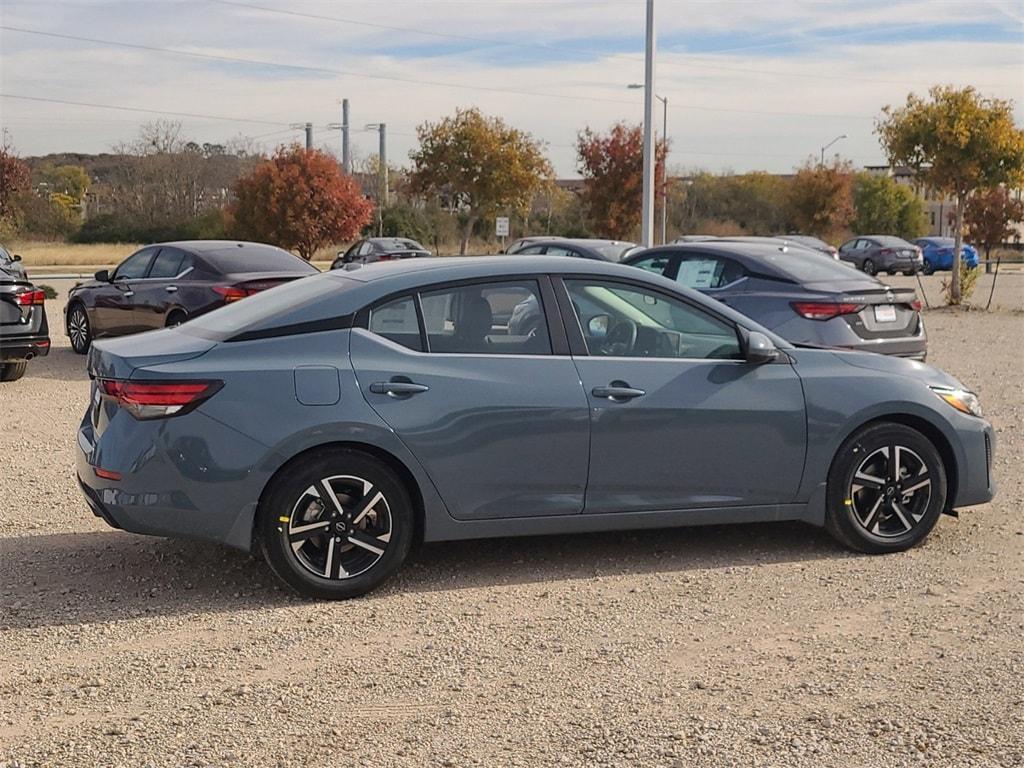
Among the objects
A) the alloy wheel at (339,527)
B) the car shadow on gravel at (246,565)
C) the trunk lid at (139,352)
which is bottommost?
the car shadow on gravel at (246,565)

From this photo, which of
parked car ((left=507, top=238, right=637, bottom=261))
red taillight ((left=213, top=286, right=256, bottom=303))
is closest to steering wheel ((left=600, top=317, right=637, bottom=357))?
red taillight ((left=213, top=286, right=256, bottom=303))

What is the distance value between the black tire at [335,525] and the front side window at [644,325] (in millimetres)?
1238

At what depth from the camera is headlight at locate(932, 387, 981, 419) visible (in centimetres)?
667

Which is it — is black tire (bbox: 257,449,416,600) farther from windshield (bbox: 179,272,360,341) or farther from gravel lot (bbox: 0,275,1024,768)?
windshield (bbox: 179,272,360,341)

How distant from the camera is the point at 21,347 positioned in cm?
1273

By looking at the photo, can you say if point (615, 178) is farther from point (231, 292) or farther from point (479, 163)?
point (231, 292)

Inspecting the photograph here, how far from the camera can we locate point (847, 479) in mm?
6492

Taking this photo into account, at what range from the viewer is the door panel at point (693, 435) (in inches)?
241

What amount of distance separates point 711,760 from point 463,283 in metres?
2.78

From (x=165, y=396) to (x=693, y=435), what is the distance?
8.03 feet

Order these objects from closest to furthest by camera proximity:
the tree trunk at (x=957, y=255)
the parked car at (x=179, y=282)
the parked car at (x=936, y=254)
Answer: the parked car at (x=179, y=282) → the tree trunk at (x=957, y=255) → the parked car at (x=936, y=254)

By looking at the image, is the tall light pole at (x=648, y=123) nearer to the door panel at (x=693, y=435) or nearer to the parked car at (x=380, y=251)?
the parked car at (x=380, y=251)

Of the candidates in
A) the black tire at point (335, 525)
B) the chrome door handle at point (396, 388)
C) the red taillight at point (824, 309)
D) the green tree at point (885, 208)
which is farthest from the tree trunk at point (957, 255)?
the green tree at point (885, 208)

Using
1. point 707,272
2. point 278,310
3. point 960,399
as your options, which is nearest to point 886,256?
point 707,272
